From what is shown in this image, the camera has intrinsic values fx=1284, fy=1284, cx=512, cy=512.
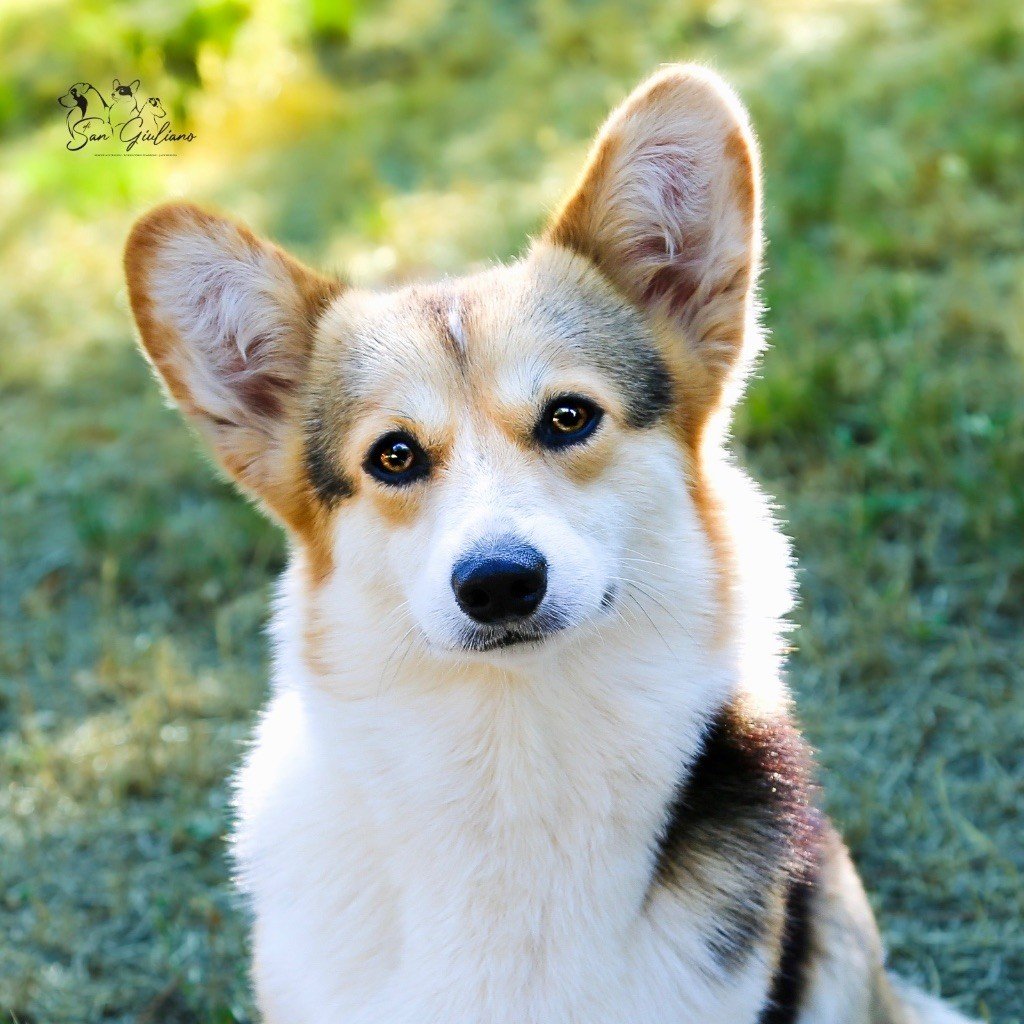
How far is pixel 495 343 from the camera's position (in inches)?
103

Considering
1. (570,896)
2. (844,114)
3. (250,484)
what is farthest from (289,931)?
(844,114)

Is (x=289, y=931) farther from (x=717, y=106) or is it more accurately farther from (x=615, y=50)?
(x=615, y=50)

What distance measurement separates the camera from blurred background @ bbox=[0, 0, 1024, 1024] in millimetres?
3633

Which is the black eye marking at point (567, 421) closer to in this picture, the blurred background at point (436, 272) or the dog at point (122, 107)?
the blurred background at point (436, 272)

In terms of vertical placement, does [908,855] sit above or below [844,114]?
below

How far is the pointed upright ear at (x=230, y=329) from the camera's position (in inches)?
104

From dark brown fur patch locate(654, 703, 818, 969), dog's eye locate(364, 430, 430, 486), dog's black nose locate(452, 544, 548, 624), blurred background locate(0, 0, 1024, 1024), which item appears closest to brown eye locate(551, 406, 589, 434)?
dog's eye locate(364, 430, 430, 486)

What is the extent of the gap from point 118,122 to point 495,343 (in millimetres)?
6095

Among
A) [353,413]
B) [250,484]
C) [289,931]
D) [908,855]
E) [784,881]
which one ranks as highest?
[353,413]

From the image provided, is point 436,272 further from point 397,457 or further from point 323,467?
point 397,457

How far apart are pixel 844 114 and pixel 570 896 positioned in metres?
5.17

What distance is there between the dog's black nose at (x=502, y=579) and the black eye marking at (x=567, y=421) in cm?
36

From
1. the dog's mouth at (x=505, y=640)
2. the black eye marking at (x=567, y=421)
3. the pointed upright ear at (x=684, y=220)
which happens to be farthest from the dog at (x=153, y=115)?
the dog's mouth at (x=505, y=640)

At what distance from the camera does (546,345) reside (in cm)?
263
